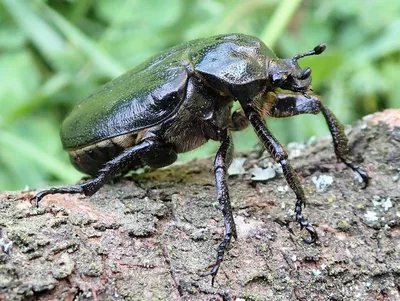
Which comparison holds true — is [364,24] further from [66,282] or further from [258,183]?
[66,282]

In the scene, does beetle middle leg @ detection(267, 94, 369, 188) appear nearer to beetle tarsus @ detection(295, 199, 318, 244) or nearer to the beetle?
the beetle

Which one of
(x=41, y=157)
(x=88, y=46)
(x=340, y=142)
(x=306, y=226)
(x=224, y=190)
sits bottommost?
(x=306, y=226)

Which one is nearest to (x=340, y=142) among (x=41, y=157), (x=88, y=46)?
(x=41, y=157)

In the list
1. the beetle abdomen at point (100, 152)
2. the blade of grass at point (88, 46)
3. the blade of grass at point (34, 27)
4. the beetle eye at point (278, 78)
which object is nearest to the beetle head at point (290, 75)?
the beetle eye at point (278, 78)

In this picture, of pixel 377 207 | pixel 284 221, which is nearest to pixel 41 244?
pixel 284 221

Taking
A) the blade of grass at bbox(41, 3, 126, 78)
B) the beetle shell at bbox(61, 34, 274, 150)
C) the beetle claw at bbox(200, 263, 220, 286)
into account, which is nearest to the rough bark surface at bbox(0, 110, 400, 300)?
the beetle claw at bbox(200, 263, 220, 286)

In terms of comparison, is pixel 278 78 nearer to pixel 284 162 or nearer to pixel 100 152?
pixel 284 162
